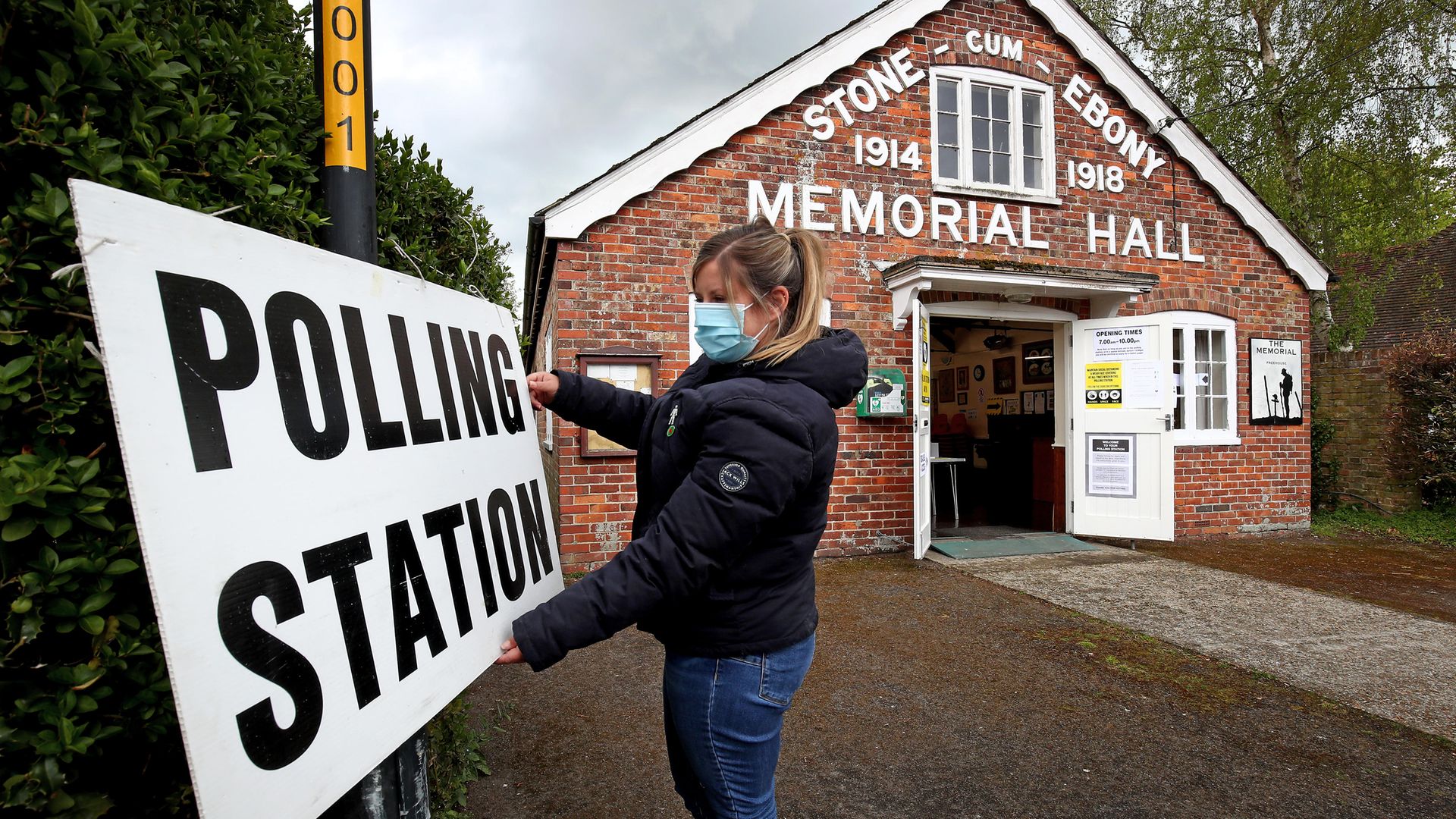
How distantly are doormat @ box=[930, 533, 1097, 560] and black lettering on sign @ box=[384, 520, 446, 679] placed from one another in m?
6.21

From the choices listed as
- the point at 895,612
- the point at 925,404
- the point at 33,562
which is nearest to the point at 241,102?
the point at 33,562

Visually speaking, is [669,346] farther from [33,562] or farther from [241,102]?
[33,562]

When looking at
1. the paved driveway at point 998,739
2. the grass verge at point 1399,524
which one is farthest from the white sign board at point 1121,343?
the paved driveway at point 998,739

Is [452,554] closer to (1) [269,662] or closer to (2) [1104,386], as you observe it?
(1) [269,662]

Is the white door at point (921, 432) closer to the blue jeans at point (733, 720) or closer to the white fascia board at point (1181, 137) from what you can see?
the white fascia board at point (1181, 137)

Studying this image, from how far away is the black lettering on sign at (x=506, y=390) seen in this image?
167cm

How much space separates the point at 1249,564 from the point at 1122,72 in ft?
17.2

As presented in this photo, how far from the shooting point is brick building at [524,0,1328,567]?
639cm

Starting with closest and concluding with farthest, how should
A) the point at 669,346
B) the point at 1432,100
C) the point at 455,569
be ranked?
the point at 455,569 → the point at 669,346 → the point at 1432,100

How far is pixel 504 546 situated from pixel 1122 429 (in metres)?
7.40

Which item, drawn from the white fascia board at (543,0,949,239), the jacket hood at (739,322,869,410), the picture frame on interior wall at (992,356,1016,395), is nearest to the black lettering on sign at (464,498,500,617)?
the jacket hood at (739,322,869,410)

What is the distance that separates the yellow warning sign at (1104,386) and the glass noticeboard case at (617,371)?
4617 millimetres

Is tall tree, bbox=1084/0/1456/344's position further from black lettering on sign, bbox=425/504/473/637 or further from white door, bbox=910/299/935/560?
black lettering on sign, bbox=425/504/473/637

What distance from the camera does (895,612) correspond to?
5082 mm
